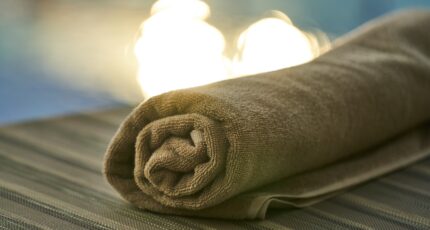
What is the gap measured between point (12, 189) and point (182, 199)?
0.74ft

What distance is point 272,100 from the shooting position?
36.0 inches

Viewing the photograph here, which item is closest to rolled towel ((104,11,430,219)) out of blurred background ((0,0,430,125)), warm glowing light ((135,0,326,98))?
warm glowing light ((135,0,326,98))

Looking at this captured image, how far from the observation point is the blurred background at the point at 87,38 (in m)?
1.86

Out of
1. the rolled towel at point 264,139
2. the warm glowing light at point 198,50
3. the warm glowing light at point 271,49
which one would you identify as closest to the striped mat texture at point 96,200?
the rolled towel at point 264,139

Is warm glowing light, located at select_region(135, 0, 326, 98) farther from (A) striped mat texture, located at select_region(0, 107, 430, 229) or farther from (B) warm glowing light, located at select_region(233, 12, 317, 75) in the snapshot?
(A) striped mat texture, located at select_region(0, 107, 430, 229)

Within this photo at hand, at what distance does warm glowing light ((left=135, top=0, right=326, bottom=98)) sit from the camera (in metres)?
1.63

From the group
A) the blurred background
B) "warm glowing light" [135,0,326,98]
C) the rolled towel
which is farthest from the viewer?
the blurred background

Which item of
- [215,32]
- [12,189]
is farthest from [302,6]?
[12,189]

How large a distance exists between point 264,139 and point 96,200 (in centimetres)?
22

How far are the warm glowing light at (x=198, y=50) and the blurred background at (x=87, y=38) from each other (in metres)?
0.07

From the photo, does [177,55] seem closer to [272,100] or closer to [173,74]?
[173,74]

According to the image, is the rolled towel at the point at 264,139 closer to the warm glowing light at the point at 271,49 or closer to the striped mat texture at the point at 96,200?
the striped mat texture at the point at 96,200

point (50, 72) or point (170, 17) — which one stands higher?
point (170, 17)

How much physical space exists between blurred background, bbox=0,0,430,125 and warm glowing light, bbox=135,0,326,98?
0.25 feet
